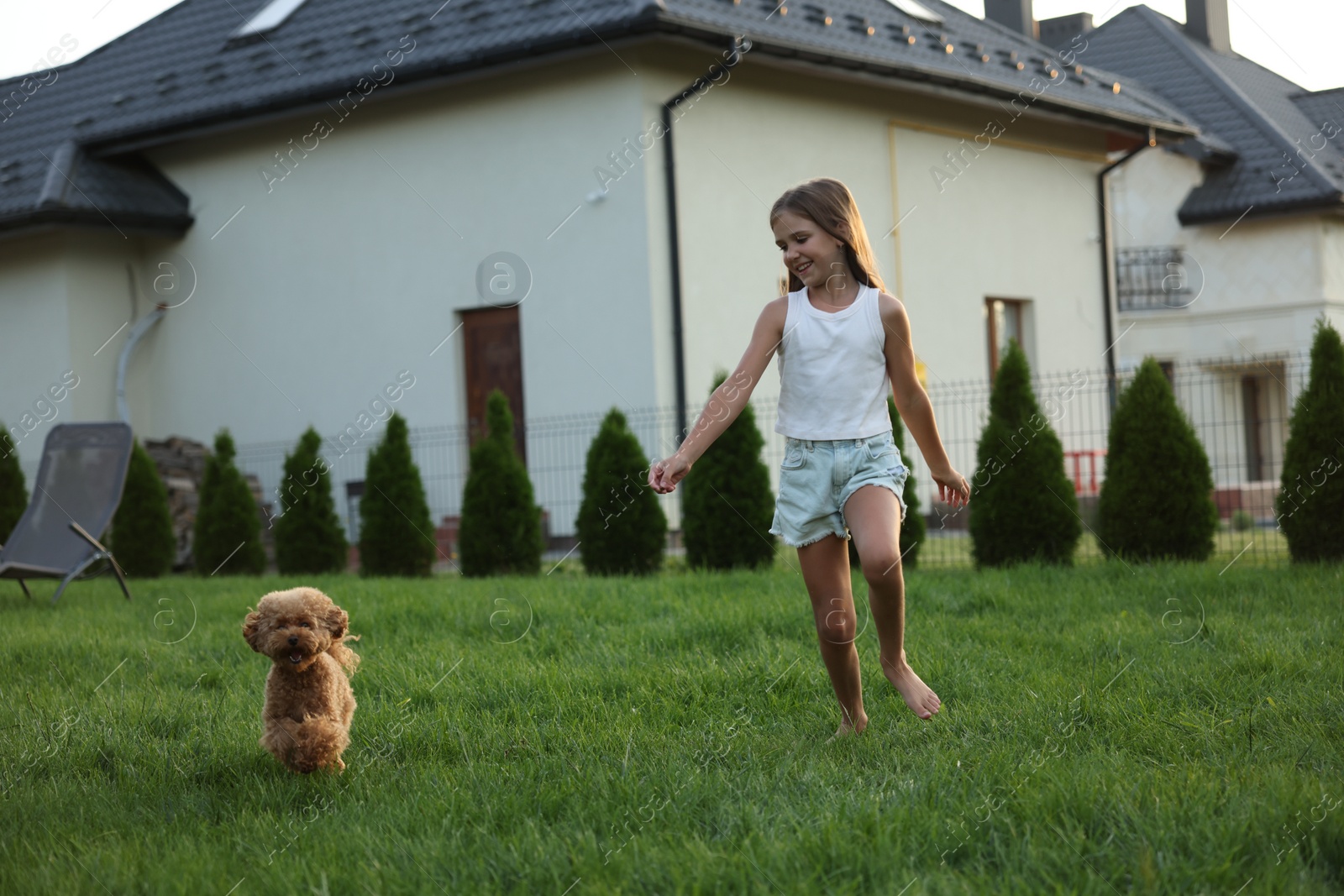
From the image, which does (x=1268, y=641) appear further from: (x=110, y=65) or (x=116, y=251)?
(x=110, y=65)

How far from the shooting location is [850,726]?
4.54 meters

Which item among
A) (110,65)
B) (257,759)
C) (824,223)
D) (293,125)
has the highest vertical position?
(110,65)

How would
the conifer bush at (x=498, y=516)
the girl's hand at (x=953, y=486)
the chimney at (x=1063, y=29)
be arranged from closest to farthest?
the girl's hand at (x=953, y=486), the conifer bush at (x=498, y=516), the chimney at (x=1063, y=29)

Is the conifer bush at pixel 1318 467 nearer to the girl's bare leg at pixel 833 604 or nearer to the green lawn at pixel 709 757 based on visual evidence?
the green lawn at pixel 709 757

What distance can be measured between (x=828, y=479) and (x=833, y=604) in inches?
17.2

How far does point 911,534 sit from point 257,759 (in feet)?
22.3

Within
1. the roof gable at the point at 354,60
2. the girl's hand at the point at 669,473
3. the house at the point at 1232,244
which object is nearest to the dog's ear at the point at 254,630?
the girl's hand at the point at 669,473

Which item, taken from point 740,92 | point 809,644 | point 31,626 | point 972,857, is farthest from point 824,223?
point 740,92

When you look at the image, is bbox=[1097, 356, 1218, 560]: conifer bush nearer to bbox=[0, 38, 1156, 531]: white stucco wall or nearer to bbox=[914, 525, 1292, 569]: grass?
bbox=[914, 525, 1292, 569]: grass

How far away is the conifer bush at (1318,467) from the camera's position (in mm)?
9094

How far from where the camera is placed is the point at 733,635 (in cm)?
643

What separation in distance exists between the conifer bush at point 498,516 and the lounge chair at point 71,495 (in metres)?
2.97

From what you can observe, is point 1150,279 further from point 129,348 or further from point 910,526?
point 129,348

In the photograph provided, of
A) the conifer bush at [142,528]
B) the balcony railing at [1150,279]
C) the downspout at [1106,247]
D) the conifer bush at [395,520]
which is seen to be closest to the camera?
the conifer bush at [395,520]
